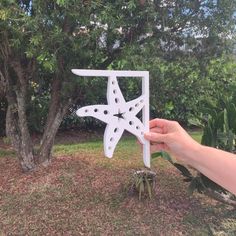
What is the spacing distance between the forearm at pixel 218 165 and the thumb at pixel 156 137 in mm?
265

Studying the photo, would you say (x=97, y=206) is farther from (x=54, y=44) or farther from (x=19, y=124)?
(x=54, y=44)

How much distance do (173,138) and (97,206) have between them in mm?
2752

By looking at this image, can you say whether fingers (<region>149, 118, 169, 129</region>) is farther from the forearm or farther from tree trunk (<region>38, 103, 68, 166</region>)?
tree trunk (<region>38, 103, 68, 166</region>)

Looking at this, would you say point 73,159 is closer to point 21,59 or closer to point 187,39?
point 21,59

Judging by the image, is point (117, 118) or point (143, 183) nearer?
point (117, 118)

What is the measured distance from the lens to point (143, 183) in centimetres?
468

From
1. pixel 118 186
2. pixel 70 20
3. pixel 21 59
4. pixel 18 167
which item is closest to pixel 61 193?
pixel 118 186

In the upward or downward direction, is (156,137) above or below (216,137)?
above

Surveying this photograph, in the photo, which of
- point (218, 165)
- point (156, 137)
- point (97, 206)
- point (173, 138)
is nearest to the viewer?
point (218, 165)

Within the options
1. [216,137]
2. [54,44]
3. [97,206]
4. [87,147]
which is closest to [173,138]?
[216,137]

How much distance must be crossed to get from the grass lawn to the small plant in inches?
3.2

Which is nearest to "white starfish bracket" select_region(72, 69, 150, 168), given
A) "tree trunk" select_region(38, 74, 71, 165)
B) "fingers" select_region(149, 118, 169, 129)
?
"fingers" select_region(149, 118, 169, 129)

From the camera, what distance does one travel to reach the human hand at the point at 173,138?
1.87m

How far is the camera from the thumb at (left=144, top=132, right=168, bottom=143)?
206 cm
